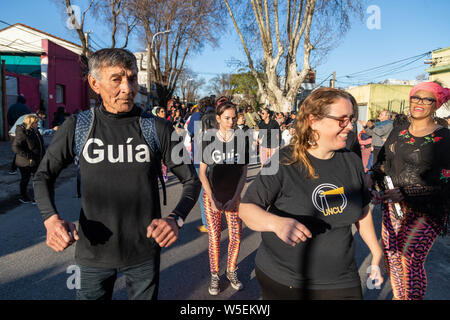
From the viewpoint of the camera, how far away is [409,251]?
2609 mm

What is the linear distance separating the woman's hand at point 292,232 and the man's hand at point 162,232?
1.86ft

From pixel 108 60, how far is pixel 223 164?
1.75 meters

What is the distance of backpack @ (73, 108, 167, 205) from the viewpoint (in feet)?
5.87

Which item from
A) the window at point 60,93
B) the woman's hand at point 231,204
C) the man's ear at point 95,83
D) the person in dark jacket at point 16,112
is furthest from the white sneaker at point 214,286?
the window at point 60,93

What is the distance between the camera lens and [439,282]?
340 centimetres

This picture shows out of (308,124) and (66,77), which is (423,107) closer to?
(308,124)

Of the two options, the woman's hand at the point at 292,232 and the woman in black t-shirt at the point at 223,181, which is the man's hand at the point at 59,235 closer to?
the woman's hand at the point at 292,232

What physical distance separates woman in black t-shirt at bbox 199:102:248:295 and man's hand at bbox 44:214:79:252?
1692 millimetres

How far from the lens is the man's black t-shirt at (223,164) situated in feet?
10.7

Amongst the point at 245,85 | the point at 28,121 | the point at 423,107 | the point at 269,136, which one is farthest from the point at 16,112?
the point at 245,85

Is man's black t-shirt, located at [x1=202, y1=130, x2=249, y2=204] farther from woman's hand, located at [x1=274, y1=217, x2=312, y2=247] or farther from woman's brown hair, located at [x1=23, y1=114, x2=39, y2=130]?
woman's brown hair, located at [x1=23, y1=114, x2=39, y2=130]

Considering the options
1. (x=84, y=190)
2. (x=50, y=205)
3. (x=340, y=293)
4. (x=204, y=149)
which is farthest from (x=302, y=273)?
(x=204, y=149)

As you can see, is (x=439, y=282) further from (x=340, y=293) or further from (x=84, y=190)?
(x=84, y=190)
